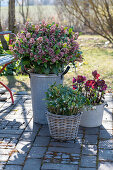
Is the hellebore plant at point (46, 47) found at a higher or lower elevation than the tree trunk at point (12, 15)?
lower

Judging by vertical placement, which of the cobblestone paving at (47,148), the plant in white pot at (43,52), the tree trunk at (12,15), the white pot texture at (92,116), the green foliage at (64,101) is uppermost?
the tree trunk at (12,15)

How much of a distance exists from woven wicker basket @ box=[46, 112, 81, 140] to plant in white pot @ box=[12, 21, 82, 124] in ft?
1.62

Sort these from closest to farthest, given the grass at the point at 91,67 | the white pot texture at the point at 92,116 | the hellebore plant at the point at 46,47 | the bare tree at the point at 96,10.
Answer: the hellebore plant at the point at 46,47
the white pot texture at the point at 92,116
the grass at the point at 91,67
the bare tree at the point at 96,10

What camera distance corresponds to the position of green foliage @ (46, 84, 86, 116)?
2814 mm

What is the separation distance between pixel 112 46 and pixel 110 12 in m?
1.52

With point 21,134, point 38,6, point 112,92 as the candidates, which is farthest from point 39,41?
point 38,6

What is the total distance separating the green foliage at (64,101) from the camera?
281 centimetres

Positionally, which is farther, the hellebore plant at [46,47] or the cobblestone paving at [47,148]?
the hellebore plant at [46,47]

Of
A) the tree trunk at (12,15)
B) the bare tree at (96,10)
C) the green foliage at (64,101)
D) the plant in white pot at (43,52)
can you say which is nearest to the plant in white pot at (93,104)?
the green foliage at (64,101)

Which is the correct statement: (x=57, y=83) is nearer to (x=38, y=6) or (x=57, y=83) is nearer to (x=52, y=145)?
(x=52, y=145)

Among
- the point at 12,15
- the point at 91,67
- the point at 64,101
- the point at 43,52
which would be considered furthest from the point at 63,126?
the point at 12,15

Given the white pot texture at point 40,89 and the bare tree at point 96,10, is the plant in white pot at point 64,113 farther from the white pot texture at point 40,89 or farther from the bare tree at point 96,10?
the bare tree at point 96,10

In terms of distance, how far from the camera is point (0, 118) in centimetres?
359

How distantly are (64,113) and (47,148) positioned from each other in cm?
42
